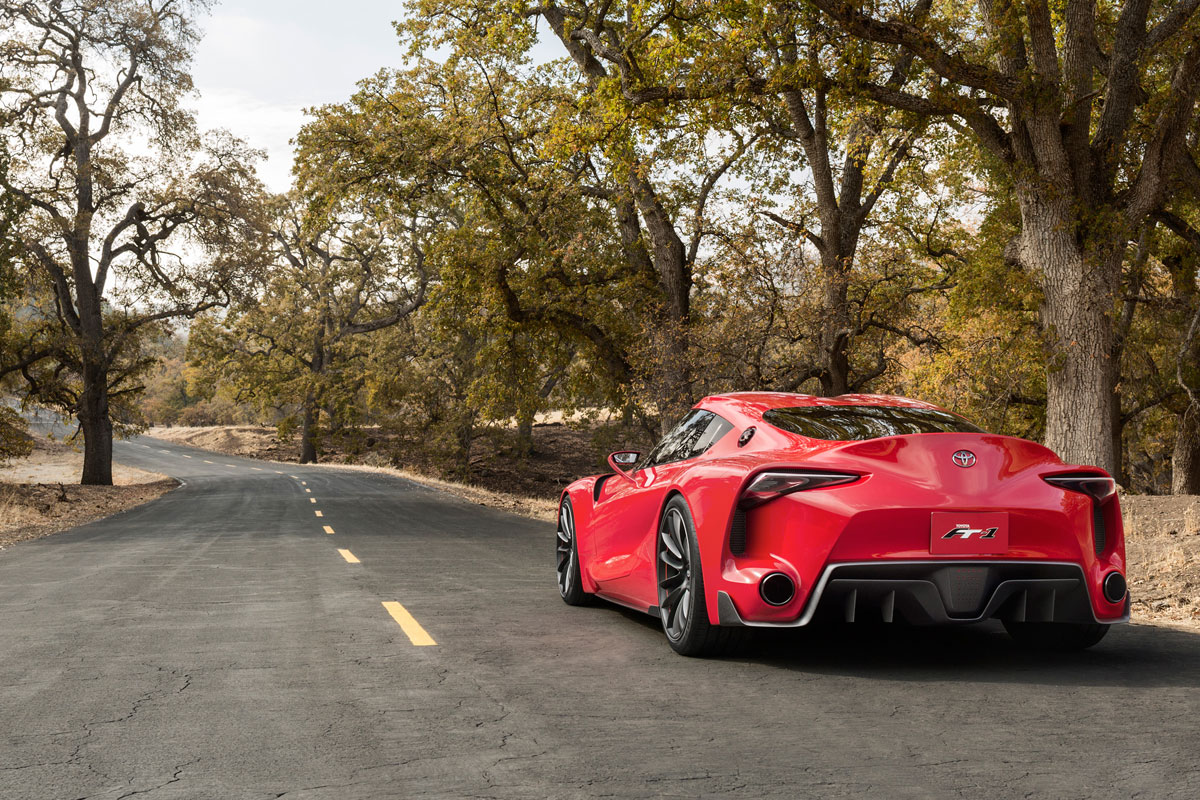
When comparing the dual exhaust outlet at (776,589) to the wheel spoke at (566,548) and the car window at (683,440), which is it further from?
the wheel spoke at (566,548)

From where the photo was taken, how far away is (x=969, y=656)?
19.9 feet

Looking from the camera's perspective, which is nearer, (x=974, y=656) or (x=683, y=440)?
(x=974, y=656)

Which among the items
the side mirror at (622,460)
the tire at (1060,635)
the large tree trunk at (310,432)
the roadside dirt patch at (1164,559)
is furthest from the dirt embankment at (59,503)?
the large tree trunk at (310,432)

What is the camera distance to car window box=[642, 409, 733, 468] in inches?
254

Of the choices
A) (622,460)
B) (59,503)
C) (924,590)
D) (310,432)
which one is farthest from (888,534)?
(310,432)

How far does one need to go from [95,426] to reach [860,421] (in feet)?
108

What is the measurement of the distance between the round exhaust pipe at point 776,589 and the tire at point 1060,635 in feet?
5.55

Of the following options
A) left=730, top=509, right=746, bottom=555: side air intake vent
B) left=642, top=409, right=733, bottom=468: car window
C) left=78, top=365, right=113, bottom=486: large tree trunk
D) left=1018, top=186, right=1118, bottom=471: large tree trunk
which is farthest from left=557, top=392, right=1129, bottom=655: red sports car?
left=78, top=365, right=113, bottom=486: large tree trunk

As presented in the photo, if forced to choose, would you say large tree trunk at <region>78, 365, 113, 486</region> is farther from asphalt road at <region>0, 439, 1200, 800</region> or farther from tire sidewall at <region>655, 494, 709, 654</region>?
tire sidewall at <region>655, 494, 709, 654</region>

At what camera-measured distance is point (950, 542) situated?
5.22 m

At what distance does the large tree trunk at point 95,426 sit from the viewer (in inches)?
1325

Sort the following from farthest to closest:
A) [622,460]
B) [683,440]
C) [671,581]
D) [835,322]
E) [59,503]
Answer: [59,503] → [835,322] → [622,460] → [683,440] → [671,581]

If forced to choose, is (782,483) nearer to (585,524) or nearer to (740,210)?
(585,524)

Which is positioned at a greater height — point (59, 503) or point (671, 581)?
point (671, 581)
